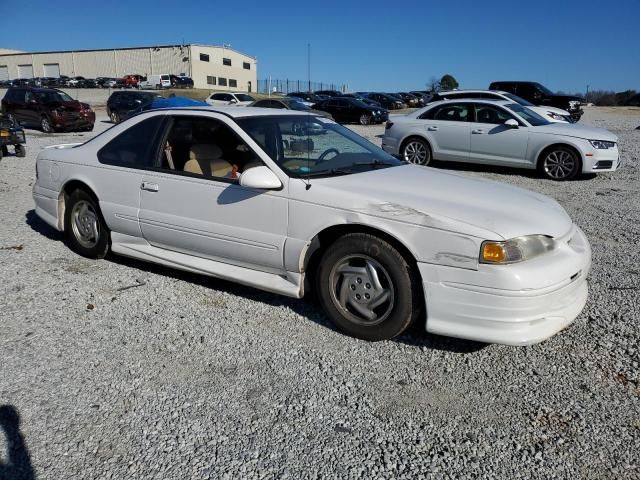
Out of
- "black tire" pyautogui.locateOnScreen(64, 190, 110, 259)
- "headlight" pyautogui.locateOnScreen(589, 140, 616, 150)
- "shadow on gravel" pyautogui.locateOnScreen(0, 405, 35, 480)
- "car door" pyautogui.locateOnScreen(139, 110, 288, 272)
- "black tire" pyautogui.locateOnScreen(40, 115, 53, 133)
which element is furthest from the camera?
"black tire" pyautogui.locateOnScreen(40, 115, 53, 133)

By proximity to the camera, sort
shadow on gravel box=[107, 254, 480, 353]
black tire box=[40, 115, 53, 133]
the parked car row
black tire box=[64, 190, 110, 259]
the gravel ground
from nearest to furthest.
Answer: the gravel ground
shadow on gravel box=[107, 254, 480, 353]
black tire box=[64, 190, 110, 259]
black tire box=[40, 115, 53, 133]
the parked car row

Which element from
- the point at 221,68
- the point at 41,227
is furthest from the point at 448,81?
the point at 41,227

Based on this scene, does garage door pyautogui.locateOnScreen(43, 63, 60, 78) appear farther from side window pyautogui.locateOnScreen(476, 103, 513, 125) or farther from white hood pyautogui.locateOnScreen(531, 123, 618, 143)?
white hood pyautogui.locateOnScreen(531, 123, 618, 143)

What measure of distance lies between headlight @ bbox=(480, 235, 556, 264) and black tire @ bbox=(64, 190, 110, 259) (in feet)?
11.2

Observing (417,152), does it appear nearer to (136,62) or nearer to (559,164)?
(559,164)

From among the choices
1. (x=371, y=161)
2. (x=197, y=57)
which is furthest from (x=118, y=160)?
(x=197, y=57)

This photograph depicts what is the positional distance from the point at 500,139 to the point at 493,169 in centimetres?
112

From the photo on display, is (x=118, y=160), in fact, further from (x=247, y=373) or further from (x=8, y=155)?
(x=8, y=155)

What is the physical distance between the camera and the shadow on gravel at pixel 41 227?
19.7 feet

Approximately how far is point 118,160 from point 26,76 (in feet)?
308

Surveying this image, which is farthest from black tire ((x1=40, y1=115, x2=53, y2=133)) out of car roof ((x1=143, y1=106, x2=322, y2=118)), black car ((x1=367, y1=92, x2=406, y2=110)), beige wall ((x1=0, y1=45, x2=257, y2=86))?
beige wall ((x1=0, y1=45, x2=257, y2=86))

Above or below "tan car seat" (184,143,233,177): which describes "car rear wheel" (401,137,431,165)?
below

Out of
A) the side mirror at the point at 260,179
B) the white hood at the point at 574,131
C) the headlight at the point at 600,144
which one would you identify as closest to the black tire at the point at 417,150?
the white hood at the point at 574,131

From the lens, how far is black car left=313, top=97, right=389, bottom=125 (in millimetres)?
25688
